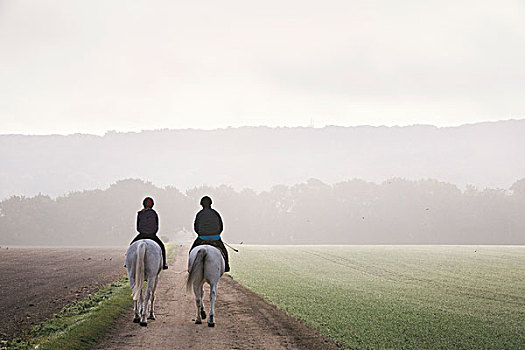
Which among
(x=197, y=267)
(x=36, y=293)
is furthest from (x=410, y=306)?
(x=36, y=293)

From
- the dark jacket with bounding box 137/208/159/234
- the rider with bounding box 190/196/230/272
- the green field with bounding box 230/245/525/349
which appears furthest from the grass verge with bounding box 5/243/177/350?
the green field with bounding box 230/245/525/349

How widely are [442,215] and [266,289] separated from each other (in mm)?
115198

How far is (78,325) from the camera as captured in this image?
13.8 m

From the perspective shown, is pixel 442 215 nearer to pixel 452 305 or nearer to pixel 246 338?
pixel 452 305

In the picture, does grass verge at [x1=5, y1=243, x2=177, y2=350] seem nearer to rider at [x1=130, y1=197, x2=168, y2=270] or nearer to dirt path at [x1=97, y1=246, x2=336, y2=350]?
dirt path at [x1=97, y1=246, x2=336, y2=350]

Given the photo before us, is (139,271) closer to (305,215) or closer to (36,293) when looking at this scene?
(36,293)

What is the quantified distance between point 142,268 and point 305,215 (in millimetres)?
131229

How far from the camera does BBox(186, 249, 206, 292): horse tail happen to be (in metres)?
14.9

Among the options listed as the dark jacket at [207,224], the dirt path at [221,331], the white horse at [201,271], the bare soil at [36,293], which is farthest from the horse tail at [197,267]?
the bare soil at [36,293]

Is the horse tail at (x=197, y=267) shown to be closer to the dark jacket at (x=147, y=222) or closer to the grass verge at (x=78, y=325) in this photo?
the dark jacket at (x=147, y=222)

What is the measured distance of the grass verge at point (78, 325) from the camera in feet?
38.6

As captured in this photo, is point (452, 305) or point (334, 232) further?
point (334, 232)

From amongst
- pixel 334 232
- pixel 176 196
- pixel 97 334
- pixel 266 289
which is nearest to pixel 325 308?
pixel 266 289

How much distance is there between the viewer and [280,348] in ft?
40.1
